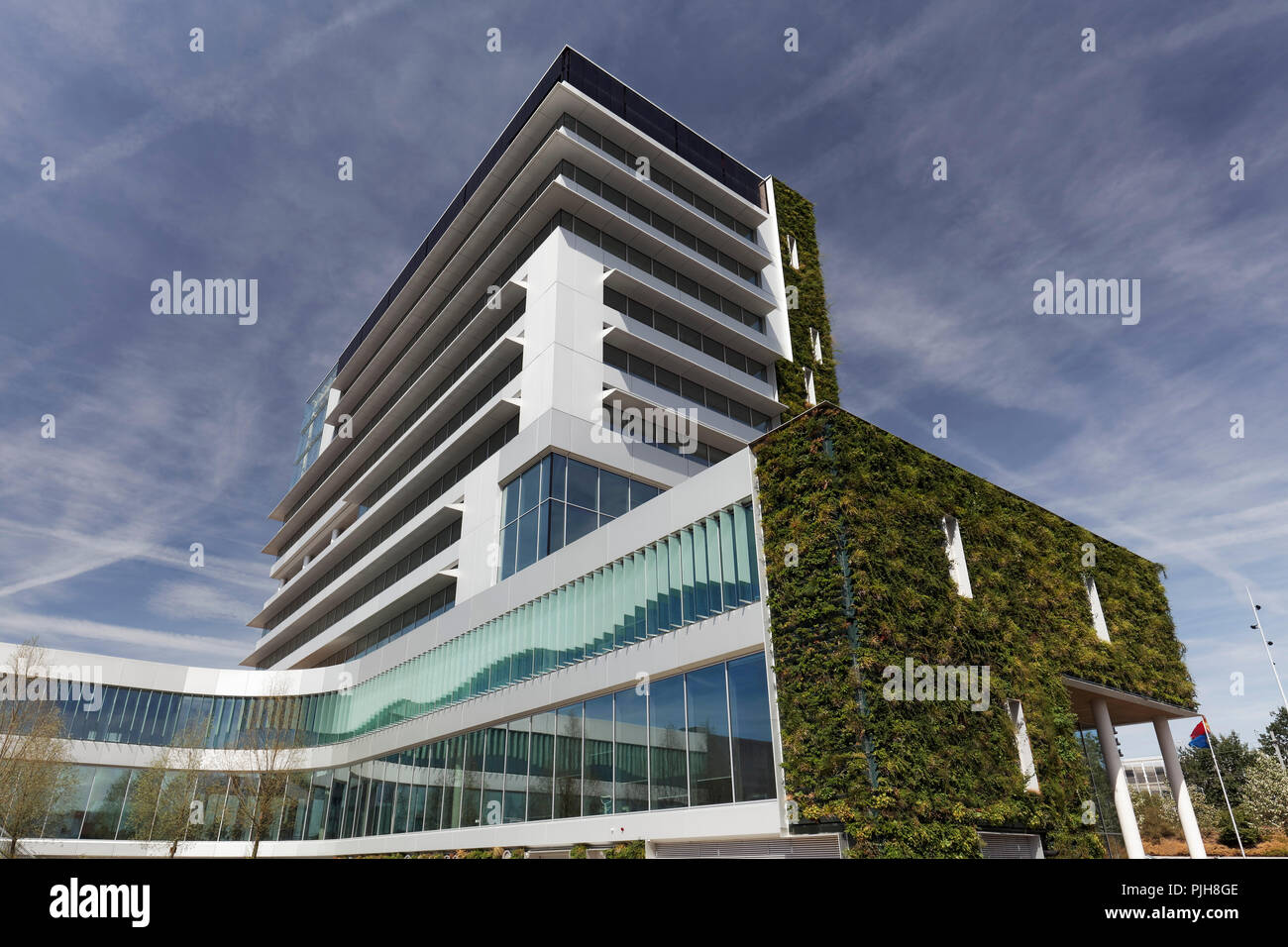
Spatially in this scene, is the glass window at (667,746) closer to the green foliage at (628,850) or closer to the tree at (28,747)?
the green foliage at (628,850)

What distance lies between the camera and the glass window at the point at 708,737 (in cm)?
1831

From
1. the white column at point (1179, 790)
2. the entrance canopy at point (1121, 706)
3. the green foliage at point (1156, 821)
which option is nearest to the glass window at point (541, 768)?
the entrance canopy at point (1121, 706)

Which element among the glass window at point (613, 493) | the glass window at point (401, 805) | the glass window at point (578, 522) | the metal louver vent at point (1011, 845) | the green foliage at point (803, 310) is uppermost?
the green foliage at point (803, 310)

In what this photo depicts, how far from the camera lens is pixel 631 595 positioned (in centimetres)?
2338

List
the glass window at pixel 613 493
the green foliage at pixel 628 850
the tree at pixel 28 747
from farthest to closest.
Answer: the tree at pixel 28 747 < the glass window at pixel 613 493 < the green foliage at pixel 628 850

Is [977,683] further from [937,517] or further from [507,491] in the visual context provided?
[507,491]

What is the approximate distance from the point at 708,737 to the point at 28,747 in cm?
3420

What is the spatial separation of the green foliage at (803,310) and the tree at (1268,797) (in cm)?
3598

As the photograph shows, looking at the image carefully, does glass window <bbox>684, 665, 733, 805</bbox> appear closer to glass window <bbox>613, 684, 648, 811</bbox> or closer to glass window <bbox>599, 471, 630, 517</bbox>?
glass window <bbox>613, 684, 648, 811</bbox>

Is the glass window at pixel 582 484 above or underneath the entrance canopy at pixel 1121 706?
above

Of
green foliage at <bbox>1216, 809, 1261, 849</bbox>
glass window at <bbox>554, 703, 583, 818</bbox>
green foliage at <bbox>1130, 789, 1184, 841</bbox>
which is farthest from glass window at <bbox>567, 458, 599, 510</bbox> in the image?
green foliage at <bbox>1130, 789, 1184, 841</bbox>

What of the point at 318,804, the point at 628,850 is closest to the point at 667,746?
the point at 628,850

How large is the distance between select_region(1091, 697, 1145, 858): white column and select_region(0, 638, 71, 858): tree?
42990mm

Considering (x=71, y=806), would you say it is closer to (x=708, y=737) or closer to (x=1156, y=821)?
(x=708, y=737)
